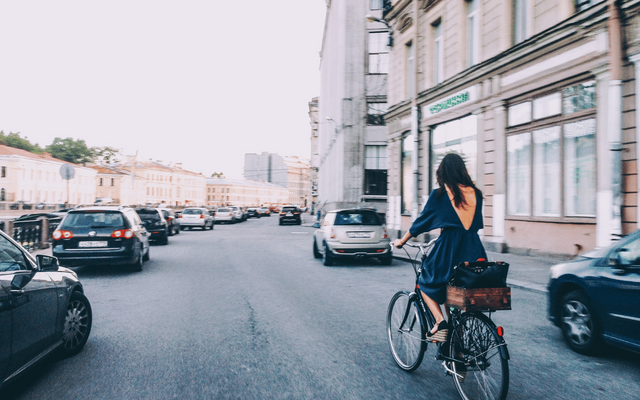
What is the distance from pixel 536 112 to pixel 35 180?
283 feet


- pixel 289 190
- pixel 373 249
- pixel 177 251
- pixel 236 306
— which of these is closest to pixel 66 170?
pixel 177 251

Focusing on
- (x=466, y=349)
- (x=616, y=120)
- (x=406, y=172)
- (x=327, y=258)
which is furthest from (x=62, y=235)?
(x=406, y=172)

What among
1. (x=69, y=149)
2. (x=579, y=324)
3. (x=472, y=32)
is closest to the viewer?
(x=579, y=324)

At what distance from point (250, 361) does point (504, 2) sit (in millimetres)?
13841

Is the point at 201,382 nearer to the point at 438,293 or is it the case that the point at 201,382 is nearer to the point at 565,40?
the point at 438,293

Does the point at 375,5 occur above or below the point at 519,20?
above

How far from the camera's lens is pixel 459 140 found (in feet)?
58.3

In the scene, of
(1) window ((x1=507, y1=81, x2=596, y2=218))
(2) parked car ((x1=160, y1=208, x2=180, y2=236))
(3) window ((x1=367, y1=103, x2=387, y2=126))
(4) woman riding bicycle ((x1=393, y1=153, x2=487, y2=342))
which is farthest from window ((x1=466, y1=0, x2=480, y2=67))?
(3) window ((x1=367, y1=103, x2=387, y2=126))

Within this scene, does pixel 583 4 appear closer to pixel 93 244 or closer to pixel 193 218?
pixel 93 244

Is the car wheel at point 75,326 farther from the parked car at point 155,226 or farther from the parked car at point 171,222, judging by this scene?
the parked car at point 171,222

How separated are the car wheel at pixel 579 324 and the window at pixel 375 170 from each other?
103 ft

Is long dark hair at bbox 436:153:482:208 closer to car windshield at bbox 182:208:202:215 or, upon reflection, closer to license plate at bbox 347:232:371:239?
license plate at bbox 347:232:371:239

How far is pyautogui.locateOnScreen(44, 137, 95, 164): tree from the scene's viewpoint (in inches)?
4112

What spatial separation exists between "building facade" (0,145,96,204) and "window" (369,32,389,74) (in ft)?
156
